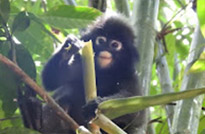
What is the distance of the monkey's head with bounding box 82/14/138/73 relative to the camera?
295 centimetres

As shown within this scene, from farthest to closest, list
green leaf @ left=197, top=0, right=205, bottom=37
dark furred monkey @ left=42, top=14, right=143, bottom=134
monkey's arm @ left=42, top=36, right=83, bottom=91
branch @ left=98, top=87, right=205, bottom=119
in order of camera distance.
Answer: monkey's arm @ left=42, top=36, right=83, bottom=91, dark furred monkey @ left=42, top=14, right=143, bottom=134, green leaf @ left=197, top=0, right=205, bottom=37, branch @ left=98, top=87, right=205, bottom=119

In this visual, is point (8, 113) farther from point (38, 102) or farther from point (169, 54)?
point (169, 54)

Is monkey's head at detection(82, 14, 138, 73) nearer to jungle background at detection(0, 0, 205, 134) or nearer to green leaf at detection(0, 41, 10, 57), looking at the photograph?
jungle background at detection(0, 0, 205, 134)

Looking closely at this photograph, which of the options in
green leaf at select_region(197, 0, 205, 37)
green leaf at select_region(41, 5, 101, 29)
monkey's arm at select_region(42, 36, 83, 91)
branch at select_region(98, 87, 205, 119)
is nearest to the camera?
branch at select_region(98, 87, 205, 119)

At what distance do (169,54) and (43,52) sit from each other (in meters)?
0.98

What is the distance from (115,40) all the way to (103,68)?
11.5 inches

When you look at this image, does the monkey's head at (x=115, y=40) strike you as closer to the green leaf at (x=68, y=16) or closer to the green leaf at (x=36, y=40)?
the green leaf at (x=36, y=40)

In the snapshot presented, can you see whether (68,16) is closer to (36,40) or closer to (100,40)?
(36,40)

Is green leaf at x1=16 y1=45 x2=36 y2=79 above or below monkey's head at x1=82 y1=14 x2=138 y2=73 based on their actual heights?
above

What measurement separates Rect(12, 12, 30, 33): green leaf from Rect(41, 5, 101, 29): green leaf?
7.1 inches

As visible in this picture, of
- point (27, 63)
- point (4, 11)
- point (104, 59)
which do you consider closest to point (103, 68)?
point (104, 59)

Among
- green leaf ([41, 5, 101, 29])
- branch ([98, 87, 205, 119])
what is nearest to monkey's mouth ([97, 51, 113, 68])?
green leaf ([41, 5, 101, 29])

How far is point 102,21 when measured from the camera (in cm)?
310

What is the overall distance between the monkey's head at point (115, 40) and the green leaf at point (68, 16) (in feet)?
3.32
